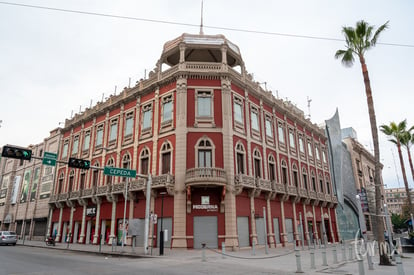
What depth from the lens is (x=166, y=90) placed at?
28.3m

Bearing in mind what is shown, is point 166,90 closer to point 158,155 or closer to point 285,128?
point 158,155

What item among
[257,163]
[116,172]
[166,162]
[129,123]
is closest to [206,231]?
[166,162]

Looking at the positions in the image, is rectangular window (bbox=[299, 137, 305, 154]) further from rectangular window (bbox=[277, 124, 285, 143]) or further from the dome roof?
the dome roof

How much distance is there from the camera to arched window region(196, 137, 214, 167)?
24.9 meters

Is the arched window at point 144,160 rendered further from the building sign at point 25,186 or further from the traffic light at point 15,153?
the building sign at point 25,186

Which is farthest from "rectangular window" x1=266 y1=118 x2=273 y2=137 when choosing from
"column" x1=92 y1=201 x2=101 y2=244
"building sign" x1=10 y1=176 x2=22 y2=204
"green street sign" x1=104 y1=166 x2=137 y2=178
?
"building sign" x1=10 y1=176 x2=22 y2=204

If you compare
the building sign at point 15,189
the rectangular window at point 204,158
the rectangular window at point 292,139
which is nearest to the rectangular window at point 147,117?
the rectangular window at point 204,158

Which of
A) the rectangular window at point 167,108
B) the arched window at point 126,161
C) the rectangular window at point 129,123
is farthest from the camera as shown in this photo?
the rectangular window at point 129,123

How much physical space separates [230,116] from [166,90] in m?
7.06

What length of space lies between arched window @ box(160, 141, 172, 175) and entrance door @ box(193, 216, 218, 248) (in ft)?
17.2

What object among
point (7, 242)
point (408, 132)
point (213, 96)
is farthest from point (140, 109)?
point (408, 132)

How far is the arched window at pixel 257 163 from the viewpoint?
2839 centimetres

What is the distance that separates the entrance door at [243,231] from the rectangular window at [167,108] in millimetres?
11273

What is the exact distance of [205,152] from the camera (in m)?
25.3
